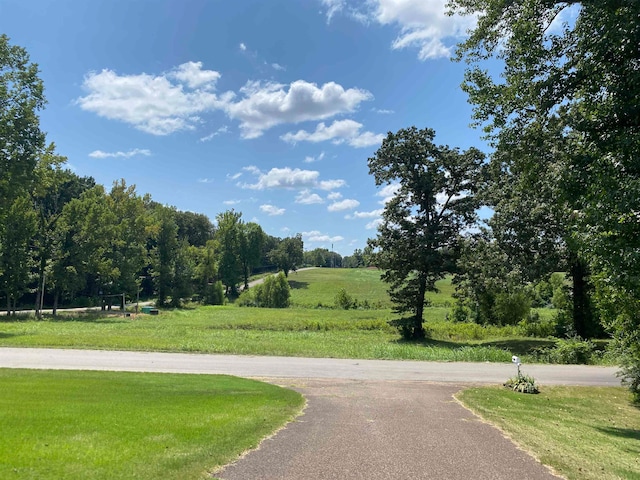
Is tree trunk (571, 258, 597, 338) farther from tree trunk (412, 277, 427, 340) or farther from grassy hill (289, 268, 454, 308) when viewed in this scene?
grassy hill (289, 268, 454, 308)

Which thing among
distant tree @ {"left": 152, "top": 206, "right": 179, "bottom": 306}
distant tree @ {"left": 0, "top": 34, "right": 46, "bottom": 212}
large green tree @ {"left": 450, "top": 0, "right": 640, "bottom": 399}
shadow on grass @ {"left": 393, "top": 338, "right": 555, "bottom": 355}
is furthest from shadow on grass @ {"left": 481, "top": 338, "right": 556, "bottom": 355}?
distant tree @ {"left": 152, "top": 206, "right": 179, "bottom": 306}

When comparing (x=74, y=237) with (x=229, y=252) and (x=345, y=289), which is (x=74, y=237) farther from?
(x=345, y=289)

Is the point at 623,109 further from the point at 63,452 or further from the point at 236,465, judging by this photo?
the point at 63,452

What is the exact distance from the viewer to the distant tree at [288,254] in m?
118

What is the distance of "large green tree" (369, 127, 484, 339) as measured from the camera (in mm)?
31109

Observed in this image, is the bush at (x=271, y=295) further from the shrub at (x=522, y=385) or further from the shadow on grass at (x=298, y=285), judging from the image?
the shrub at (x=522, y=385)

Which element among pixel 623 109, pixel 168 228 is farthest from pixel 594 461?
pixel 168 228

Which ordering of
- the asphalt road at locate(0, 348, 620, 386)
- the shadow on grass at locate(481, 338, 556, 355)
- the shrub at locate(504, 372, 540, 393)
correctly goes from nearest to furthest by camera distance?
the shrub at locate(504, 372, 540, 393) < the asphalt road at locate(0, 348, 620, 386) < the shadow on grass at locate(481, 338, 556, 355)

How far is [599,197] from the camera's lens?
902 centimetres

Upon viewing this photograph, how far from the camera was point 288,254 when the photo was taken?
122688mm

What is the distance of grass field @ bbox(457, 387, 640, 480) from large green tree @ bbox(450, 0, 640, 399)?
325 cm

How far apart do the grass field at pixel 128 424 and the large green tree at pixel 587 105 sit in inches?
310

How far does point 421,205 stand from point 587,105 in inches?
883

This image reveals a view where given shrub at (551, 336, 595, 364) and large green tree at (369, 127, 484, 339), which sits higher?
large green tree at (369, 127, 484, 339)
